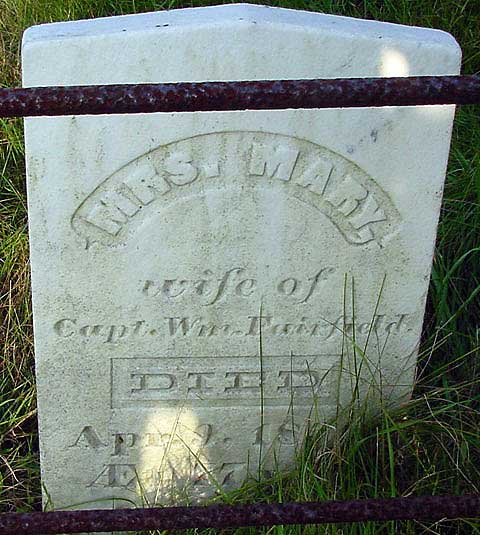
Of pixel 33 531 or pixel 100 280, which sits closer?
pixel 33 531

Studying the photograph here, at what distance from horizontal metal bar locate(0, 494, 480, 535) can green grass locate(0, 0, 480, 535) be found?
2.03 feet

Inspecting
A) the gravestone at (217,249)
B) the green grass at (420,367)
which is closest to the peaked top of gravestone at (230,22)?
the gravestone at (217,249)

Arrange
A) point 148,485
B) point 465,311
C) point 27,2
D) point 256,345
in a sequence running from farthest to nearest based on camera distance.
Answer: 1. point 27,2
2. point 465,311
3. point 148,485
4. point 256,345

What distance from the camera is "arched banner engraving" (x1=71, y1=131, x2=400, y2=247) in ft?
5.38

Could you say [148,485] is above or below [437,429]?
below

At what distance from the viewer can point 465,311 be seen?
7.39 ft

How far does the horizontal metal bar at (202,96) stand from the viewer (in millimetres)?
857

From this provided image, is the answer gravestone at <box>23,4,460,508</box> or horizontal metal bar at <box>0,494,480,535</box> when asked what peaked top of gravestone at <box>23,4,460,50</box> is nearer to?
gravestone at <box>23,4,460,508</box>

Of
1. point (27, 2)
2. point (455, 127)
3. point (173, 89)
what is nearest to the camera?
point (173, 89)

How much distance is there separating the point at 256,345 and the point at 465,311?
648 mm

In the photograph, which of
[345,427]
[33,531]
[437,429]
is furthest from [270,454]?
[33,531]

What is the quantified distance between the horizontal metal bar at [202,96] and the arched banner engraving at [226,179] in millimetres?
763

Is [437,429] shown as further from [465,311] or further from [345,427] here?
[465,311]

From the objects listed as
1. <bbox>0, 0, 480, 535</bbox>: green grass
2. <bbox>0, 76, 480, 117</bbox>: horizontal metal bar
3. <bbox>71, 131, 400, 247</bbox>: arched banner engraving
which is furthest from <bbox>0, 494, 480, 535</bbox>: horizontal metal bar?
<bbox>71, 131, 400, 247</bbox>: arched banner engraving
